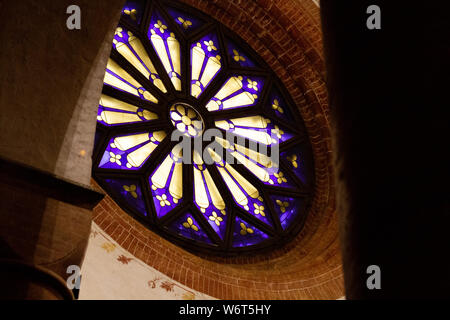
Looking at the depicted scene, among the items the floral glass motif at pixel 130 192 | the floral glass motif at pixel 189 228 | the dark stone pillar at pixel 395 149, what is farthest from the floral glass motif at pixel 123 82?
the dark stone pillar at pixel 395 149

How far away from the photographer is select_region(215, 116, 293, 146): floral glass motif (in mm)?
7702

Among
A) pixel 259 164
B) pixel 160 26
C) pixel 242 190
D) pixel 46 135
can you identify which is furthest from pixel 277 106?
pixel 46 135

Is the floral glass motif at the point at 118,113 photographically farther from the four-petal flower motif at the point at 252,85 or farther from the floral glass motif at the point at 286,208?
the floral glass motif at the point at 286,208

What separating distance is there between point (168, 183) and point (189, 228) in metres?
0.58

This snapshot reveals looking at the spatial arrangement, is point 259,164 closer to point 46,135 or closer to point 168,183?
point 168,183

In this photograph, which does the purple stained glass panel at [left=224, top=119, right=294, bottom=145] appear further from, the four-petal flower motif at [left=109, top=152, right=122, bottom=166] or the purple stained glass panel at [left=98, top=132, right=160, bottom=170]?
the four-petal flower motif at [left=109, top=152, right=122, bottom=166]

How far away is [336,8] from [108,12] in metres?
1.51

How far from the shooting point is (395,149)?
52.1 inches

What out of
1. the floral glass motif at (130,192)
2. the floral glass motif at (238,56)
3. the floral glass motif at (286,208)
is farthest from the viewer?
the floral glass motif at (238,56)

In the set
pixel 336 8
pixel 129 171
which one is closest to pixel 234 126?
pixel 129 171

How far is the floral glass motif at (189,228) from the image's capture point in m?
6.38

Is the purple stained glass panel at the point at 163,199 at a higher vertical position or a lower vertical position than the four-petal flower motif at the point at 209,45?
lower

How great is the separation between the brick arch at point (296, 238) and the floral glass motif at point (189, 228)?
11.6 inches

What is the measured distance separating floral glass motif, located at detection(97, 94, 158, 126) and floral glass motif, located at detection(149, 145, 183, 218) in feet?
1.83
